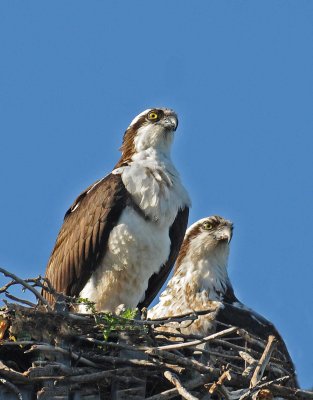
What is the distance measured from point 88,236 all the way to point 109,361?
2351 mm

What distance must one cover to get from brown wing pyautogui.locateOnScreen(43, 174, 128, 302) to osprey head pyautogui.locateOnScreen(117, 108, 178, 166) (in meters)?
0.63

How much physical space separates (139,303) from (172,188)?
44.0 inches

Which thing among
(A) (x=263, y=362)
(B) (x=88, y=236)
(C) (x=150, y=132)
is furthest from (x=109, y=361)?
(C) (x=150, y=132)

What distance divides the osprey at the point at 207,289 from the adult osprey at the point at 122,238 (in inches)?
17.2

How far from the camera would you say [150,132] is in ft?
40.3

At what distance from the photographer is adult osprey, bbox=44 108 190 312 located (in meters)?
11.3

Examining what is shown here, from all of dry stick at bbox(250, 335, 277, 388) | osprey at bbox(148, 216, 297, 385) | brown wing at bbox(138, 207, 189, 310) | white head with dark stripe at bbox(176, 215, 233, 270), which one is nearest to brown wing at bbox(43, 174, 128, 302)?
brown wing at bbox(138, 207, 189, 310)

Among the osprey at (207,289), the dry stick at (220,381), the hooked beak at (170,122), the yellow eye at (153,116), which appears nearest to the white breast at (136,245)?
the osprey at (207,289)

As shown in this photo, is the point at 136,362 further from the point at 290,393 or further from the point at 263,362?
the point at 290,393

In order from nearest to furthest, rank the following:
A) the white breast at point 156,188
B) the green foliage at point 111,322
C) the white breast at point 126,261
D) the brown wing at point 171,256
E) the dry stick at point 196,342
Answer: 1. the dry stick at point 196,342
2. the green foliage at point 111,322
3. the white breast at point 126,261
4. the white breast at point 156,188
5. the brown wing at point 171,256

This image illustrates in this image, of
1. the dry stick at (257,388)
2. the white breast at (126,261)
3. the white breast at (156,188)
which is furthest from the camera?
the white breast at (156,188)

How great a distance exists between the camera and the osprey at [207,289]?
11492 millimetres

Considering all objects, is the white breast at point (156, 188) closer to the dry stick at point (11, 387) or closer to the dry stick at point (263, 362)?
the dry stick at point (263, 362)

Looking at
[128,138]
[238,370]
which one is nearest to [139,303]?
[128,138]
